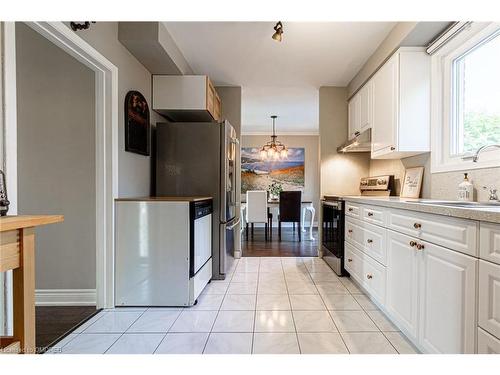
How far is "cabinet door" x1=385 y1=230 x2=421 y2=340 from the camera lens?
158cm

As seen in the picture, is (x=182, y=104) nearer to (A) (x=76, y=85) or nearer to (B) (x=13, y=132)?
(A) (x=76, y=85)

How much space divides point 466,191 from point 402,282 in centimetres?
82

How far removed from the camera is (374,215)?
2234 mm

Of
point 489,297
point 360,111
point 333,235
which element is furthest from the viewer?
point 360,111

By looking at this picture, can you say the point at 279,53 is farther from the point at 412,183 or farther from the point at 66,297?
the point at 66,297

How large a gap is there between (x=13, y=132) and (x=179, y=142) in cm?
165

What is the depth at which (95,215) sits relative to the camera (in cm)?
234

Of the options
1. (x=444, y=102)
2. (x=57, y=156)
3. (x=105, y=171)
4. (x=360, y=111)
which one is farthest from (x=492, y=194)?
(x=57, y=156)

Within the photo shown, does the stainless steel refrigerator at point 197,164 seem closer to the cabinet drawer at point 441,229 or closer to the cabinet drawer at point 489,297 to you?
the cabinet drawer at point 441,229

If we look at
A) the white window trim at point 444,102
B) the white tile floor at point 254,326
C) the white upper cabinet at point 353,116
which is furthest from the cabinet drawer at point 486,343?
the white upper cabinet at point 353,116

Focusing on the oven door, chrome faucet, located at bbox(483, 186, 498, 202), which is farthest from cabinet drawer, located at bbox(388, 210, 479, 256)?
the oven door

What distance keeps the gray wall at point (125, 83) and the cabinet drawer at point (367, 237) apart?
2.09 meters

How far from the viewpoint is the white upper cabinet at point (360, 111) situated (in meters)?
3.23
